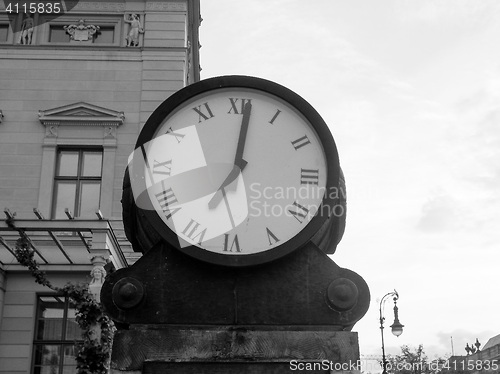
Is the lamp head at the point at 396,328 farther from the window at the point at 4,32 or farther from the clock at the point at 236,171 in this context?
the clock at the point at 236,171

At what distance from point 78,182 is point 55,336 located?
4.11 m

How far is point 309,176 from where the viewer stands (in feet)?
9.48

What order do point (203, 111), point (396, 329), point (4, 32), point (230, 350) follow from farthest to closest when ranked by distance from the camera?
point (396, 329), point (4, 32), point (203, 111), point (230, 350)

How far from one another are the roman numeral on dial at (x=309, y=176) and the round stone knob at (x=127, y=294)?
2.58ft

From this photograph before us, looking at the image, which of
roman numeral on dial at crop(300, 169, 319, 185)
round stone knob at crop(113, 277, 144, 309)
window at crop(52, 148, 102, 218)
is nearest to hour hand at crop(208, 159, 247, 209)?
roman numeral on dial at crop(300, 169, 319, 185)

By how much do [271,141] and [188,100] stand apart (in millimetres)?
396

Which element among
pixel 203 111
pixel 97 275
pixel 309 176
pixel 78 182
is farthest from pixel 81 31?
pixel 309 176

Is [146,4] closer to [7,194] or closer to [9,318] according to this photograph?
[7,194]

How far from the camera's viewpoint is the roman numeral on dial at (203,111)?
299 centimetres

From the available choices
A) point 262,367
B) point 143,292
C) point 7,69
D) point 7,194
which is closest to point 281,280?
point 262,367

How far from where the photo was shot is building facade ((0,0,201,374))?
17.4m

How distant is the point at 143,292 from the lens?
275 cm

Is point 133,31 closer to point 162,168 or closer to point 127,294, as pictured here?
point 162,168

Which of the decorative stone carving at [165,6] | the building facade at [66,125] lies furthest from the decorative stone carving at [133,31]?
the decorative stone carving at [165,6]
